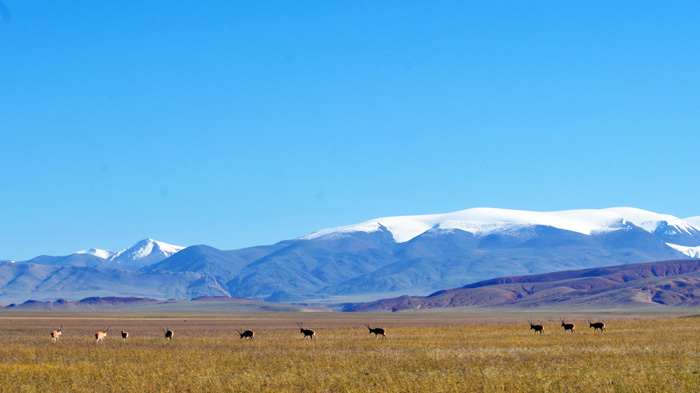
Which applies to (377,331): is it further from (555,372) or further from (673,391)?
(673,391)

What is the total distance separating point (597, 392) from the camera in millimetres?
22547

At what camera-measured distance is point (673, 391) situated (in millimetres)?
22234

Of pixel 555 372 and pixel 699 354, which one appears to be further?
pixel 699 354

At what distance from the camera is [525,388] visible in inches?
917

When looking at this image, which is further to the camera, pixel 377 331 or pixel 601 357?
pixel 377 331

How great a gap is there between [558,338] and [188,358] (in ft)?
65.4

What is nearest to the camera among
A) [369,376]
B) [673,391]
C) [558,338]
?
[673,391]

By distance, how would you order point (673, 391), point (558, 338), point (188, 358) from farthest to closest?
point (558, 338) → point (188, 358) → point (673, 391)

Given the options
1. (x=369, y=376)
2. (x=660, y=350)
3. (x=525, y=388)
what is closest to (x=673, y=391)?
(x=525, y=388)

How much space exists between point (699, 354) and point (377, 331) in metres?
19.2

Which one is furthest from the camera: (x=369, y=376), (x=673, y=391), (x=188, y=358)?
(x=188, y=358)

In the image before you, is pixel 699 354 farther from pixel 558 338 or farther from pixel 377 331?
pixel 377 331

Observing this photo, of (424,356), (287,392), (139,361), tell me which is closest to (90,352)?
(139,361)

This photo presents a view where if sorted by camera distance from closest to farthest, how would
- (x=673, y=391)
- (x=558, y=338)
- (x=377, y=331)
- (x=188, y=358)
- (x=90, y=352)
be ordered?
(x=673, y=391)
(x=188, y=358)
(x=90, y=352)
(x=558, y=338)
(x=377, y=331)
